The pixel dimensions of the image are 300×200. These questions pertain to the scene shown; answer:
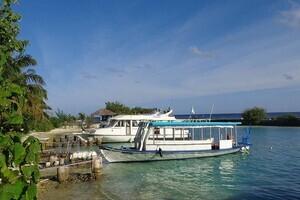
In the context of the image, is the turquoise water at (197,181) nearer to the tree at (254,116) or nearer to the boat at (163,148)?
the boat at (163,148)

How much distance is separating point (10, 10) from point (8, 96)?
575 cm

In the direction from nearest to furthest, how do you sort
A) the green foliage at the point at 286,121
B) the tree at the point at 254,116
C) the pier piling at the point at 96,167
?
the pier piling at the point at 96,167 < the green foliage at the point at 286,121 < the tree at the point at 254,116

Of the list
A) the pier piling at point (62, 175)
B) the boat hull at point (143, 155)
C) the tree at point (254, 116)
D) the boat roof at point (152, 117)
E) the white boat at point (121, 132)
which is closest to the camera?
the pier piling at point (62, 175)

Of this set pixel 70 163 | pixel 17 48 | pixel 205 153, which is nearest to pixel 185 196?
pixel 70 163

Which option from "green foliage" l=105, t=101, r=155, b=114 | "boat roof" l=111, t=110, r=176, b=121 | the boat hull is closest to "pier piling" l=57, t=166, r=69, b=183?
the boat hull

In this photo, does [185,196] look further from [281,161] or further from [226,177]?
[281,161]

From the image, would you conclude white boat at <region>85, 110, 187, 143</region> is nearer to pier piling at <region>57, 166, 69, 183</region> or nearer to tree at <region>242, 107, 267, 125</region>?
pier piling at <region>57, 166, 69, 183</region>

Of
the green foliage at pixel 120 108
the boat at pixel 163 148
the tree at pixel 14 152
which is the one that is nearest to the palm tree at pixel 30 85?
the boat at pixel 163 148

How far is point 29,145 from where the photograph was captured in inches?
176

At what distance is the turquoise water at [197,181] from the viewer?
19297 millimetres

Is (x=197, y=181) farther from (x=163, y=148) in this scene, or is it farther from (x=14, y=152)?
(x=14, y=152)

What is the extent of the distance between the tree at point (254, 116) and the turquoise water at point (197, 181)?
60.0 m

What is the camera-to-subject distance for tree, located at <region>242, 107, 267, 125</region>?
304 feet

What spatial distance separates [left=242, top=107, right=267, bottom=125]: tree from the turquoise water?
197 feet
